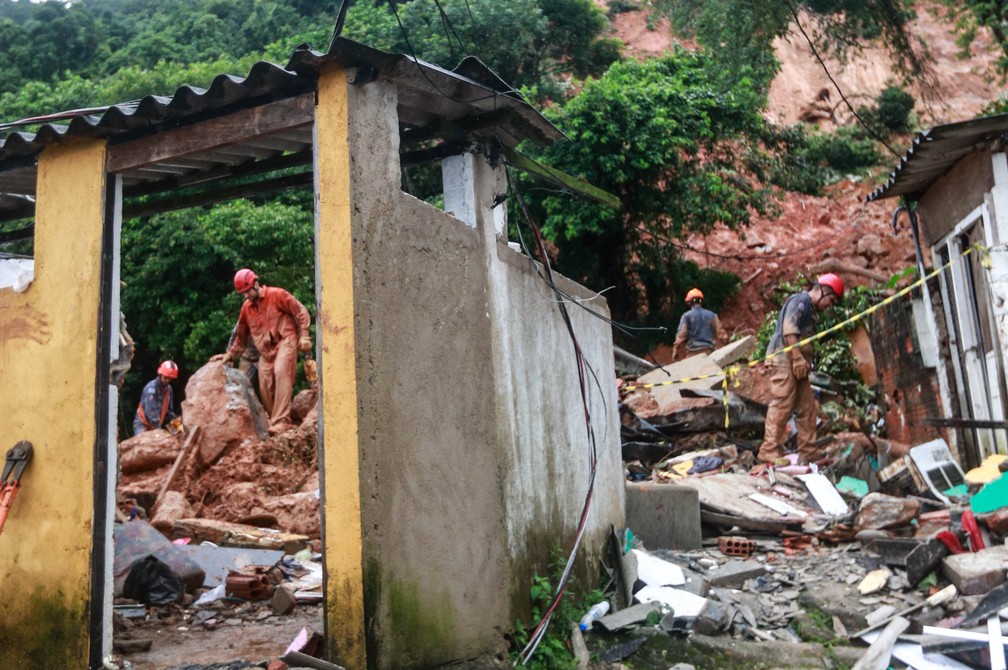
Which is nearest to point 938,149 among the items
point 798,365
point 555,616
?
point 798,365

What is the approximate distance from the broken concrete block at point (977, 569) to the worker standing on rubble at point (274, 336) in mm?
6969

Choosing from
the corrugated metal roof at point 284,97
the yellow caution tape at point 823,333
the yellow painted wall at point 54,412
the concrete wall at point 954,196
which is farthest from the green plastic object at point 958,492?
the yellow painted wall at point 54,412

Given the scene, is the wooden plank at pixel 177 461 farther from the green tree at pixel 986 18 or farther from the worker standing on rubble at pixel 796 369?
the green tree at pixel 986 18

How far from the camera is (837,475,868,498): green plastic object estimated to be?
10031 mm

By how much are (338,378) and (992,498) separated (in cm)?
548

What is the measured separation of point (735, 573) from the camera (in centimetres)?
766

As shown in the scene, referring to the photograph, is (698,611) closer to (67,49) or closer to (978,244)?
(978,244)

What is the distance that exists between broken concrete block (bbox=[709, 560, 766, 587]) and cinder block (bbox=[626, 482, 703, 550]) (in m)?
0.95

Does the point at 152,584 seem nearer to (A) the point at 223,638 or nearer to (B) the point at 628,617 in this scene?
(A) the point at 223,638

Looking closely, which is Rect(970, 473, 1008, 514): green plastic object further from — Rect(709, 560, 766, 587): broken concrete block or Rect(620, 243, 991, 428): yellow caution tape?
Rect(620, 243, 991, 428): yellow caution tape

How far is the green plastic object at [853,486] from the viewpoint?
1003 centimetres

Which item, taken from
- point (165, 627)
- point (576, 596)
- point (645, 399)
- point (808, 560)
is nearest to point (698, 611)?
point (576, 596)

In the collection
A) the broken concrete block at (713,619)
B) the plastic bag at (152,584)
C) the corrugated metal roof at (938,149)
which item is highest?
the corrugated metal roof at (938,149)

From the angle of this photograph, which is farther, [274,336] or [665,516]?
[274,336]
